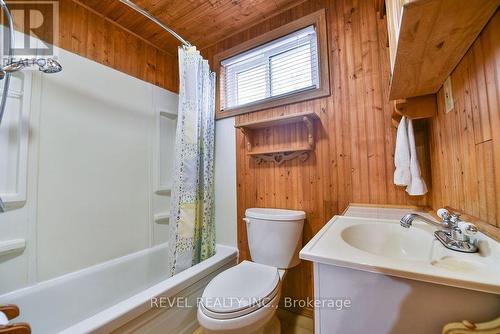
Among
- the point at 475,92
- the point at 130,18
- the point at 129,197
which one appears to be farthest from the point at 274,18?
the point at 129,197

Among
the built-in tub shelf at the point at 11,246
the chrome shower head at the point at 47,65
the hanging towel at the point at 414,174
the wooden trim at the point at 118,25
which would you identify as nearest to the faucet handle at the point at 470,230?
the hanging towel at the point at 414,174

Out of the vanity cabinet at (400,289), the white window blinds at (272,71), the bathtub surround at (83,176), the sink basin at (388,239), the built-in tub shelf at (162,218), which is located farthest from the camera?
the built-in tub shelf at (162,218)

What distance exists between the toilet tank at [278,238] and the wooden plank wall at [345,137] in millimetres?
157

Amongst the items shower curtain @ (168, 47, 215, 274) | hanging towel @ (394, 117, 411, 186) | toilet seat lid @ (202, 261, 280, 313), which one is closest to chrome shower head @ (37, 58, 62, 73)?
shower curtain @ (168, 47, 215, 274)

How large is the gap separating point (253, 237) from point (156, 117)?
1412mm

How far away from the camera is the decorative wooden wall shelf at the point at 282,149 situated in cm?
146

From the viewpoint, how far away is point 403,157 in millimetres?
1125

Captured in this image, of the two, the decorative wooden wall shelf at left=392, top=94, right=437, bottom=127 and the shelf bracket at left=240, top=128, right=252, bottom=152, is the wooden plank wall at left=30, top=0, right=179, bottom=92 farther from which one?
the decorative wooden wall shelf at left=392, top=94, right=437, bottom=127

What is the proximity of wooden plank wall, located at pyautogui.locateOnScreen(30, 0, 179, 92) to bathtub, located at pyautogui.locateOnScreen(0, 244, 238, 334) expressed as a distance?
1.58 m

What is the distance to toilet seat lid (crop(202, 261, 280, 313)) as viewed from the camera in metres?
0.96

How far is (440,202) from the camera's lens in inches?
41.1

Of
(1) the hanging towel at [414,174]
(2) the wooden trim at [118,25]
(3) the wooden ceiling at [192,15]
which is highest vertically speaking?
(3) the wooden ceiling at [192,15]

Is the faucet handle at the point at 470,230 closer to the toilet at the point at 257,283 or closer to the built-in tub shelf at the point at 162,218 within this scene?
the toilet at the point at 257,283

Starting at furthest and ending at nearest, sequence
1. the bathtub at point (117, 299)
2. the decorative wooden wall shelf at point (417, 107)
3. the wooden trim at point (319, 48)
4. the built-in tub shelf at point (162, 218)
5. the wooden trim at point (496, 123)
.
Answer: the built-in tub shelf at point (162, 218)
the wooden trim at point (319, 48)
the decorative wooden wall shelf at point (417, 107)
the bathtub at point (117, 299)
the wooden trim at point (496, 123)
